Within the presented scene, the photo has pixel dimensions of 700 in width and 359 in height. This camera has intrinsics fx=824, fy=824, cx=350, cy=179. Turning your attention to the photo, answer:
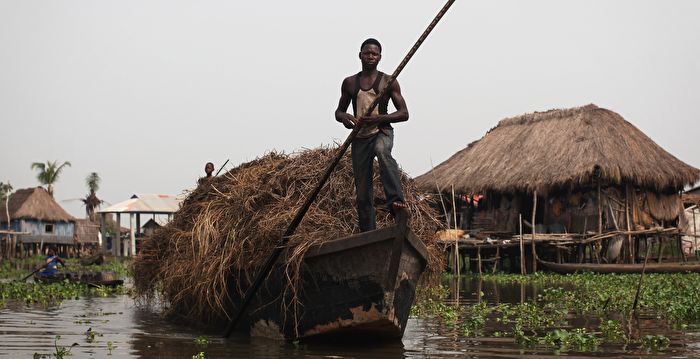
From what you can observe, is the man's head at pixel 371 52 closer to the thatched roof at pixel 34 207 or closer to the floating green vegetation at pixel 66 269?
the floating green vegetation at pixel 66 269

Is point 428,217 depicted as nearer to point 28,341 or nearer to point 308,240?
point 308,240

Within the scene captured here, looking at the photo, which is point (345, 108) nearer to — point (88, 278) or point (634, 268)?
point (88, 278)

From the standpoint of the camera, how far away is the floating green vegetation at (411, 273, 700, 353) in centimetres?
750

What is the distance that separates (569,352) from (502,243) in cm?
1772

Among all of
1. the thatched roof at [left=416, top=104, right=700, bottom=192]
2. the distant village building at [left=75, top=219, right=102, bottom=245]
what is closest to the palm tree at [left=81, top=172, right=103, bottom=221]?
the distant village building at [left=75, top=219, right=102, bottom=245]

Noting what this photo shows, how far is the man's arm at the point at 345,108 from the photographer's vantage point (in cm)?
731

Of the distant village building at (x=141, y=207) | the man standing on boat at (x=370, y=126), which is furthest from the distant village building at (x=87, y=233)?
the man standing on boat at (x=370, y=126)

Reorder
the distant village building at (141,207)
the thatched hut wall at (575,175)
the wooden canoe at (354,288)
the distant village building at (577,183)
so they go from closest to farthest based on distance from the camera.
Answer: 1. the wooden canoe at (354,288)
2. the distant village building at (577,183)
3. the thatched hut wall at (575,175)
4. the distant village building at (141,207)

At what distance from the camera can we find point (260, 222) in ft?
25.3

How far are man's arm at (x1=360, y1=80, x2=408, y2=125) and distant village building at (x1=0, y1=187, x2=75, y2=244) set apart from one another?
45.8m

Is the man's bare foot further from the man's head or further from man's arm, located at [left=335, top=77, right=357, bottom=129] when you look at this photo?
the man's head

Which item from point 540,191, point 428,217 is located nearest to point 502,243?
point 540,191

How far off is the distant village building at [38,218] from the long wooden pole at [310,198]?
44.5 meters

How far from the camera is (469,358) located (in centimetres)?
670
